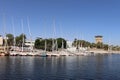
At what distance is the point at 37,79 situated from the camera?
67625 millimetres

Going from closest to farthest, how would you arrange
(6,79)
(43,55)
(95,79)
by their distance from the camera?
(6,79)
(95,79)
(43,55)

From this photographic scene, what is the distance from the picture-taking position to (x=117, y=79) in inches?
2795

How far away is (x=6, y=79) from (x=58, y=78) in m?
14.2

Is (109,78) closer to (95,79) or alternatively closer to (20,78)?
(95,79)

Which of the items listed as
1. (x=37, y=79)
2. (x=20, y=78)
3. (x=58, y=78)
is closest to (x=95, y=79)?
(x=58, y=78)

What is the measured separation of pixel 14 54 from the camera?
656 ft

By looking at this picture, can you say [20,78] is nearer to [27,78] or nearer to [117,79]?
[27,78]

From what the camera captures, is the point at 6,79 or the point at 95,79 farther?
the point at 95,79

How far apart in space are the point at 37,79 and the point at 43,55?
13156 centimetres

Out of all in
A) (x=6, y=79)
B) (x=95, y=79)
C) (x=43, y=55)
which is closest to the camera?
(x=6, y=79)

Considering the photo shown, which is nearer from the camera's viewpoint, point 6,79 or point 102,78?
point 6,79

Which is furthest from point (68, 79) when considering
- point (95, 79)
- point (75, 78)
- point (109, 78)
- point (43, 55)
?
point (43, 55)

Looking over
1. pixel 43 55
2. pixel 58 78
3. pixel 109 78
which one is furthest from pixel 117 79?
pixel 43 55

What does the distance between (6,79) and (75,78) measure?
18980 mm
